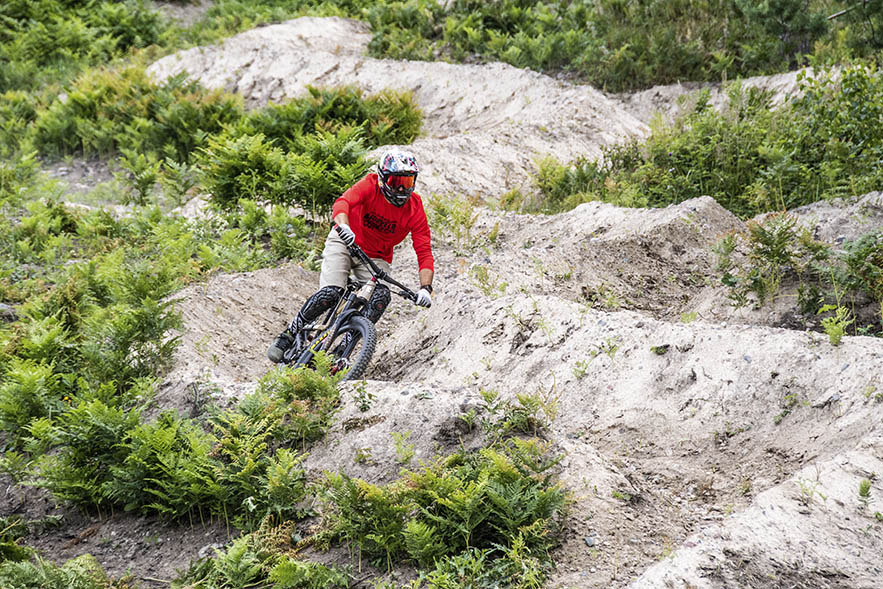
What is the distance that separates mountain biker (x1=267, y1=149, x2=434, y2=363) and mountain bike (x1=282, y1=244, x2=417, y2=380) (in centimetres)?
9

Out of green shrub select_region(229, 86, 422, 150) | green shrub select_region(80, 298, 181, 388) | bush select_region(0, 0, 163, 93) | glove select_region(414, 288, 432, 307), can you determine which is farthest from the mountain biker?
bush select_region(0, 0, 163, 93)

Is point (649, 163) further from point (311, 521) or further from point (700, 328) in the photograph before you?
point (311, 521)

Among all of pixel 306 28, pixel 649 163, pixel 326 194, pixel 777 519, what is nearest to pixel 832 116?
pixel 649 163

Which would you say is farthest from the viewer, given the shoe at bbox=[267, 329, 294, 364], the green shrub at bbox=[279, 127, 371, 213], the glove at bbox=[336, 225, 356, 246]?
the green shrub at bbox=[279, 127, 371, 213]

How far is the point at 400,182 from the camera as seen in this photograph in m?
8.23

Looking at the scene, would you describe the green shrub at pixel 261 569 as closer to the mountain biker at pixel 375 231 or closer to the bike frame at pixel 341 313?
the bike frame at pixel 341 313

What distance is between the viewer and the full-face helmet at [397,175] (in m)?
8.14

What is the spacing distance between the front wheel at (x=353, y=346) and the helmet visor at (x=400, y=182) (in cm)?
144

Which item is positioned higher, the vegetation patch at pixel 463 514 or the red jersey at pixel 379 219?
the red jersey at pixel 379 219

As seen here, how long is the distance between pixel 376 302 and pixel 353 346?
531 millimetres

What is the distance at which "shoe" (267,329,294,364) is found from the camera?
354 inches

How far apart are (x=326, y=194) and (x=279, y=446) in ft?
20.2

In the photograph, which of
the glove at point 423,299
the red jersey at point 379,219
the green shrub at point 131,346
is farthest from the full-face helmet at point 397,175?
the green shrub at point 131,346

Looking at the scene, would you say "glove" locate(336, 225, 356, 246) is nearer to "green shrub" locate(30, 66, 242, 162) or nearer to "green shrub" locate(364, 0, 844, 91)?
"green shrub" locate(30, 66, 242, 162)
